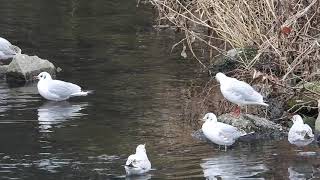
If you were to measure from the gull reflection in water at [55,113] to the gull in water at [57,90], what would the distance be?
5.2 inches

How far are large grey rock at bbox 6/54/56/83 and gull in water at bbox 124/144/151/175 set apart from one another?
7180mm

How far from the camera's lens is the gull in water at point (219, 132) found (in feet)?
42.5

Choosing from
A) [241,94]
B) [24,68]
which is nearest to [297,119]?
[241,94]

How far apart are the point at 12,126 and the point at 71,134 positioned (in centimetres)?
112

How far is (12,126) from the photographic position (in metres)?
14.2

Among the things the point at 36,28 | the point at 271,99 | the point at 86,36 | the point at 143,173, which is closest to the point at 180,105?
the point at 271,99

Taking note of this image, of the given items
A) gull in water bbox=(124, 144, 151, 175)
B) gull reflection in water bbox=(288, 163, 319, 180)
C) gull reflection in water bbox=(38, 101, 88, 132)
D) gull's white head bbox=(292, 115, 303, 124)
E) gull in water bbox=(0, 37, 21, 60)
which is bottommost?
gull reflection in water bbox=(288, 163, 319, 180)

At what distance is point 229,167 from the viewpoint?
11.9 m

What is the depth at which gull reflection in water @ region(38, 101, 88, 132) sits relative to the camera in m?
14.5

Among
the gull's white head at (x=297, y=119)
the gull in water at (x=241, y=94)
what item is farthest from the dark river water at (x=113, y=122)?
the gull in water at (x=241, y=94)

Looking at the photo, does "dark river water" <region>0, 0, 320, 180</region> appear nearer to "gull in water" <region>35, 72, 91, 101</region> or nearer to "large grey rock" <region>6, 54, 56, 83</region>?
"gull in water" <region>35, 72, 91, 101</region>

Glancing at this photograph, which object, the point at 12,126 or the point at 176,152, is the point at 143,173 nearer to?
the point at 176,152

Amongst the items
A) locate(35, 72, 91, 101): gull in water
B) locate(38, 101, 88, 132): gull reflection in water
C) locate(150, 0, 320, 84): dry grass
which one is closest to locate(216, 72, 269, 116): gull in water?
locate(150, 0, 320, 84): dry grass

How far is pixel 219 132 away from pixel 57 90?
434cm
